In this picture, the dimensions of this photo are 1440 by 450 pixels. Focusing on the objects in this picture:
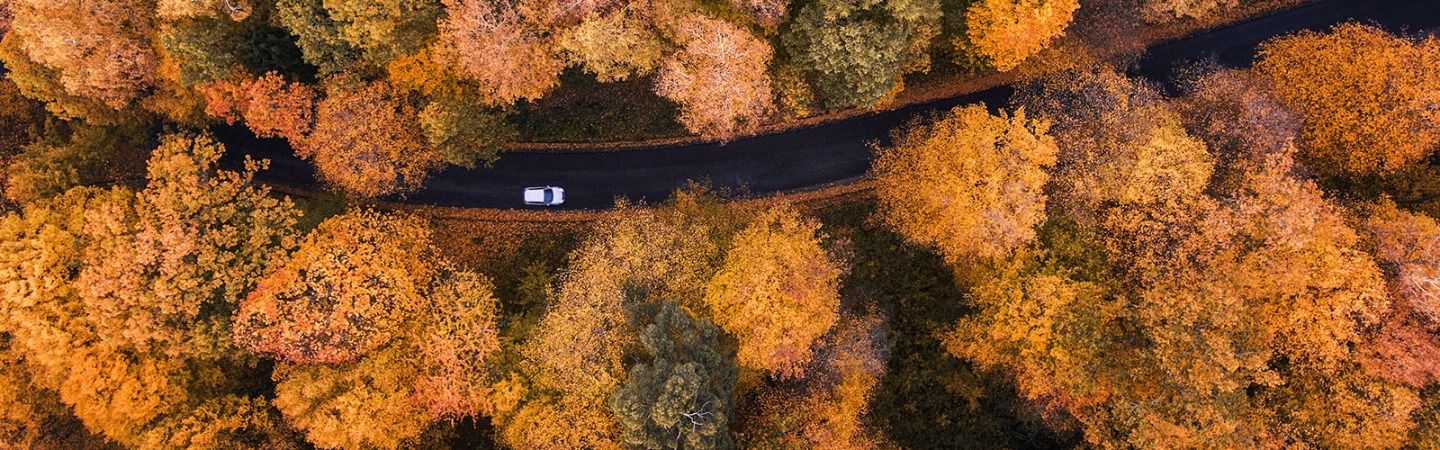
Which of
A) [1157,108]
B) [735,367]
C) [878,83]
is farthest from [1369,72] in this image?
[735,367]

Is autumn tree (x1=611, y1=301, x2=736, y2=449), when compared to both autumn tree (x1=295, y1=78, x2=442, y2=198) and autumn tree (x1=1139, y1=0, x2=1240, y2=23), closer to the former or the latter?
autumn tree (x1=295, y1=78, x2=442, y2=198)

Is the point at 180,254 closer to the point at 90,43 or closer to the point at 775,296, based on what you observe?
the point at 90,43

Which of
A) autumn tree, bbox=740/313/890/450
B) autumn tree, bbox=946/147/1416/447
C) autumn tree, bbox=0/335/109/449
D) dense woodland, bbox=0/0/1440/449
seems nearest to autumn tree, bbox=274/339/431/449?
dense woodland, bbox=0/0/1440/449

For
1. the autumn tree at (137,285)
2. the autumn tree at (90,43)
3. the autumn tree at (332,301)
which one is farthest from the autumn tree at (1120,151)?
the autumn tree at (90,43)

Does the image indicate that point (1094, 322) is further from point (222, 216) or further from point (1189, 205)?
point (222, 216)

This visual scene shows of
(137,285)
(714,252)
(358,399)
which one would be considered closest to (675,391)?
(714,252)
